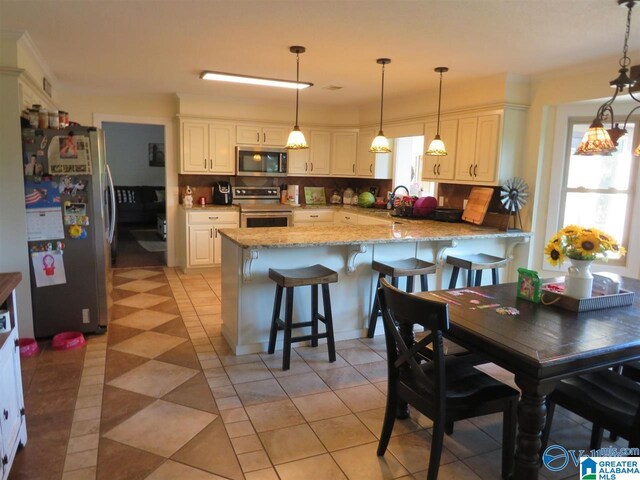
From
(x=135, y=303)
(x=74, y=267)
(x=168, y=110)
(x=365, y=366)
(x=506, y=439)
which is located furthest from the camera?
(x=168, y=110)

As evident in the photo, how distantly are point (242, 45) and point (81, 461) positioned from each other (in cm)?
288

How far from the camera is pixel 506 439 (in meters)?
2.11

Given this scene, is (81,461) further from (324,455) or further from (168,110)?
(168,110)

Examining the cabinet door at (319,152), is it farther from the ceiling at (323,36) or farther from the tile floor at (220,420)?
the tile floor at (220,420)

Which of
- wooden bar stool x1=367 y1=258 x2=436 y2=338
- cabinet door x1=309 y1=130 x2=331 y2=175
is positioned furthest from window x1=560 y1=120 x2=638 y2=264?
cabinet door x1=309 y1=130 x2=331 y2=175

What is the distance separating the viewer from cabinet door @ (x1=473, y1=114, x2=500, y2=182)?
172 inches

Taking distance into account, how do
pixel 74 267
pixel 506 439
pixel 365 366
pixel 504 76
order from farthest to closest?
pixel 504 76 → pixel 74 267 → pixel 365 366 → pixel 506 439

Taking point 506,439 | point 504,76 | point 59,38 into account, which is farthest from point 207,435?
point 504,76

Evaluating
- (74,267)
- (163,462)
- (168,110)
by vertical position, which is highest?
(168,110)

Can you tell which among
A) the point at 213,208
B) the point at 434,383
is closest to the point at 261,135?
the point at 213,208

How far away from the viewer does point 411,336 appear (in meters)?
2.29

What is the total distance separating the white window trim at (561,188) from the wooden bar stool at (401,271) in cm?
145

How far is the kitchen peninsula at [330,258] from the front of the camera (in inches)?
135

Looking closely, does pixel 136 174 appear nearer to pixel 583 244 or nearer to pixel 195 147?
pixel 195 147
